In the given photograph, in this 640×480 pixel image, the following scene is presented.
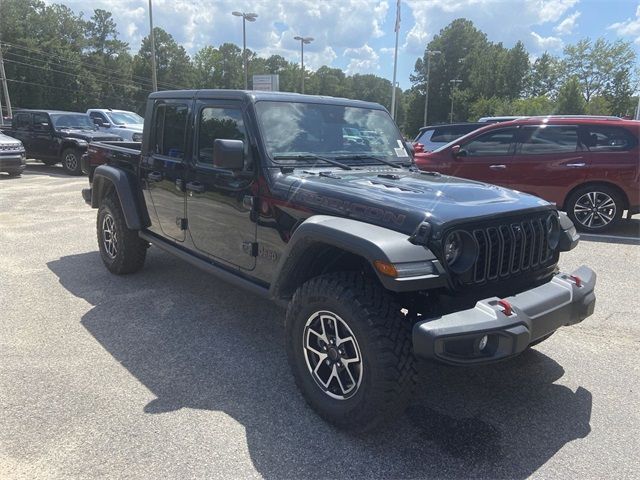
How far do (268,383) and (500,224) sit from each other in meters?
1.77

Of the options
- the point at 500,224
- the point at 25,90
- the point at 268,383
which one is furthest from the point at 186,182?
the point at 25,90

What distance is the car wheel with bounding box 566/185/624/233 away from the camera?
766 cm

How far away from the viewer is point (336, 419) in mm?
2832

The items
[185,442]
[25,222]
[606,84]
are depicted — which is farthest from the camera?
[606,84]

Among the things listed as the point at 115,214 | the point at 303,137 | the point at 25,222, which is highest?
the point at 303,137

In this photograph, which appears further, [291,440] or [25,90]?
[25,90]

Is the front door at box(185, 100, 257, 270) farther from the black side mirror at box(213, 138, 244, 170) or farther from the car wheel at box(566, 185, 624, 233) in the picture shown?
the car wheel at box(566, 185, 624, 233)

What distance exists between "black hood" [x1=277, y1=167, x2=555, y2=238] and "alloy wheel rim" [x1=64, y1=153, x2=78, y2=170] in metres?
13.4

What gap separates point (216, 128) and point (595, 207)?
20.4ft

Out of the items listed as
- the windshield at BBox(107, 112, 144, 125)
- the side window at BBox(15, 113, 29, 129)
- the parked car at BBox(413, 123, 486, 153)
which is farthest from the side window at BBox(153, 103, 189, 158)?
the windshield at BBox(107, 112, 144, 125)

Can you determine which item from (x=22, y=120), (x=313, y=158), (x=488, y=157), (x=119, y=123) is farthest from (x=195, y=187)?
(x=119, y=123)

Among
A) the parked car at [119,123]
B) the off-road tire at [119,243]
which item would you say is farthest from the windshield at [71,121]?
the off-road tire at [119,243]

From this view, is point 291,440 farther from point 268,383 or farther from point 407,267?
point 407,267

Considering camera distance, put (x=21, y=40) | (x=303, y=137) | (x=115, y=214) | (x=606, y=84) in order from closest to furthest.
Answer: (x=303, y=137) → (x=115, y=214) → (x=606, y=84) → (x=21, y=40)
